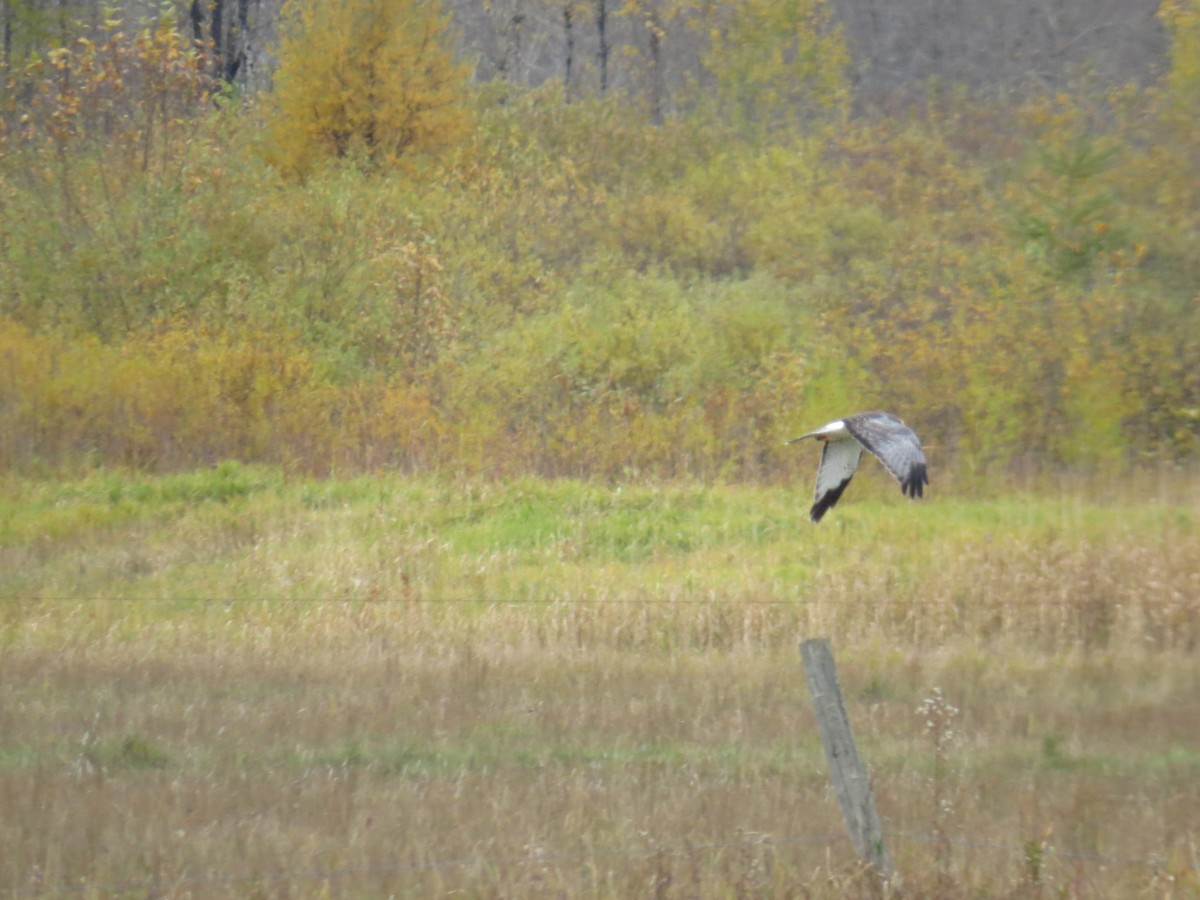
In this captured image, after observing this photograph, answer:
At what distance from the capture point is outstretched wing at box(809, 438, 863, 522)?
23.0 ft

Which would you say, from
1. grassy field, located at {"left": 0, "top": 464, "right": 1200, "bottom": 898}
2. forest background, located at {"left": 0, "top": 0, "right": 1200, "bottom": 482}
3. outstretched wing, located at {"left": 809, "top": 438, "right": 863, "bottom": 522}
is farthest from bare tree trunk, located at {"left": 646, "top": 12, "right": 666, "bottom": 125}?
outstretched wing, located at {"left": 809, "top": 438, "right": 863, "bottom": 522}

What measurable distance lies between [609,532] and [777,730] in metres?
5.16

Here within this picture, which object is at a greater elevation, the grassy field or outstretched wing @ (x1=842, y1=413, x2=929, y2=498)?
outstretched wing @ (x1=842, y1=413, x2=929, y2=498)

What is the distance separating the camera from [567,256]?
2228cm

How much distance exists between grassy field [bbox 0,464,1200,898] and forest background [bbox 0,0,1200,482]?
1.74 metres

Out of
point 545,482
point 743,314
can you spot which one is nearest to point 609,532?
point 545,482

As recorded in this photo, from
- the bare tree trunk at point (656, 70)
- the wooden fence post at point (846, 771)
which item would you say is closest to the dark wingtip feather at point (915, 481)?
the wooden fence post at point (846, 771)

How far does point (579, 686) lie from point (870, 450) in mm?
2749

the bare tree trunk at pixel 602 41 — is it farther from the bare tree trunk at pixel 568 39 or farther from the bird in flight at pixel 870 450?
the bird in flight at pixel 870 450

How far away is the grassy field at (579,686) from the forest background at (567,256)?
174 cm

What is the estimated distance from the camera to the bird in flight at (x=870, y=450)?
580cm

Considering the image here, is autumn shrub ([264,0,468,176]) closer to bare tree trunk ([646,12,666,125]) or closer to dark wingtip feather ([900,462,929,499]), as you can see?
bare tree trunk ([646,12,666,125])

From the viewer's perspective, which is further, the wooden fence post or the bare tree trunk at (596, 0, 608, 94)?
the bare tree trunk at (596, 0, 608, 94)

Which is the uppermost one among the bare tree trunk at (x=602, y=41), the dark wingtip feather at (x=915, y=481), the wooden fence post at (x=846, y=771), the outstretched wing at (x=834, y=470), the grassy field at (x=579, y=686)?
the bare tree trunk at (x=602, y=41)
